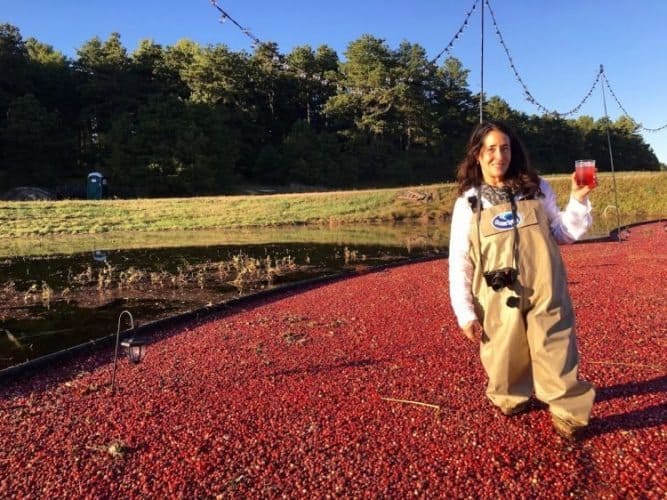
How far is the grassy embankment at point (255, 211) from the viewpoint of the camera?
28.0m

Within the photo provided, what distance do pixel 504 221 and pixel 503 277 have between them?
0.38 m

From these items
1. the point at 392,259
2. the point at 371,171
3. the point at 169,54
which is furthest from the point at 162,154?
the point at 392,259

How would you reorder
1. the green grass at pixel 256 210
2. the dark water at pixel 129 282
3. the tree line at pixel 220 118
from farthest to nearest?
1. the tree line at pixel 220 118
2. the green grass at pixel 256 210
3. the dark water at pixel 129 282

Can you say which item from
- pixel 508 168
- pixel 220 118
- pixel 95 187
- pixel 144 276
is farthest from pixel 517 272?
pixel 220 118

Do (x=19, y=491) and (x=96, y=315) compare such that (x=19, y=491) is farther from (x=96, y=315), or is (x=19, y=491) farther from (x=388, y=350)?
(x=96, y=315)

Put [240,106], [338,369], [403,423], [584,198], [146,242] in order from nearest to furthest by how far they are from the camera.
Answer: [584,198], [403,423], [338,369], [146,242], [240,106]

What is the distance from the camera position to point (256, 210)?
111 ft

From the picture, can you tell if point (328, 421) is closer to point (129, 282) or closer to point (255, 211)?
point (129, 282)

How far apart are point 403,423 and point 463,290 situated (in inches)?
50.3

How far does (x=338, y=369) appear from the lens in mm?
5523

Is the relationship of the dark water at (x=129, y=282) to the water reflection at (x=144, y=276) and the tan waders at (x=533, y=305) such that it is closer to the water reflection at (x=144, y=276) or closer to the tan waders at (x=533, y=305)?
the water reflection at (x=144, y=276)

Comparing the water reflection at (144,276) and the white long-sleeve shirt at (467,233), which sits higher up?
the white long-sleeve shirt at (467,233)

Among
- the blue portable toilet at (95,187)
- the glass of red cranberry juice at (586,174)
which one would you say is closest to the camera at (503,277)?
the glass of red cranberry juice at (586,174)

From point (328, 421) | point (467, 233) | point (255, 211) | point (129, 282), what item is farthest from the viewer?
point (255, 211)
